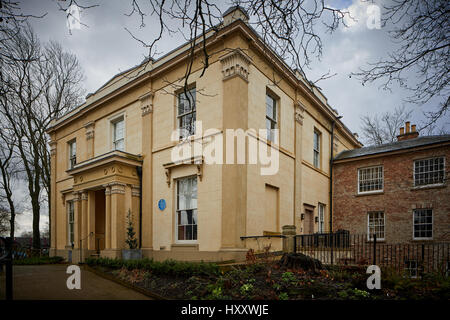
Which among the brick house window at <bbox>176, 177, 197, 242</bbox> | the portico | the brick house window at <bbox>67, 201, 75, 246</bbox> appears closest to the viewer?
the brick house window at <bbox>176, 177, 197, 242</bbox>

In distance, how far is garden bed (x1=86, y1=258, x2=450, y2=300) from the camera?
22.3 ft

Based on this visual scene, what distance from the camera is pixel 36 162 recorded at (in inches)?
942

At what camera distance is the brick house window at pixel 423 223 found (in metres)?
16.0

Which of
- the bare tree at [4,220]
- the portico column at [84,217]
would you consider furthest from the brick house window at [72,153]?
the bare tree at [4,220]

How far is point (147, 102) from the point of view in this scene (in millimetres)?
14664

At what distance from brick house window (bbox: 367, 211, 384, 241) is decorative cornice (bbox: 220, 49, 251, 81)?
11665 mm

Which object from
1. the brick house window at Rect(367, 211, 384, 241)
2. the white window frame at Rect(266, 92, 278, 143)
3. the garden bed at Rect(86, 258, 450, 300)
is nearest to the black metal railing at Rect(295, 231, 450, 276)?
the brick house window at Rect(367, 211, 384, 241)

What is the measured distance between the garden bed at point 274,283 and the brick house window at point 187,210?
2503 millimetres

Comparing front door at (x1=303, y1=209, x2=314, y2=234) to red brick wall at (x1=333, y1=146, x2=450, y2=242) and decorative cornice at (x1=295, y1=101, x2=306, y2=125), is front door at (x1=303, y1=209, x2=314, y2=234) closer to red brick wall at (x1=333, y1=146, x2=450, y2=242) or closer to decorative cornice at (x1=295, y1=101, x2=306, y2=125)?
red brick wall at (x1=333, y1=146, x2=450, y2=242)

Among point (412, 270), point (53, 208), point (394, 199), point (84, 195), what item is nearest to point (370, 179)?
point (394, 199)

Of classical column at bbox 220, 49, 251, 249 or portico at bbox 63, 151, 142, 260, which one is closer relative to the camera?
classical column at bbox 220, 49, 251, 249

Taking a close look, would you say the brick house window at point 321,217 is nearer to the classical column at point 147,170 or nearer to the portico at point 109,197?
the classical column at point 147,170
